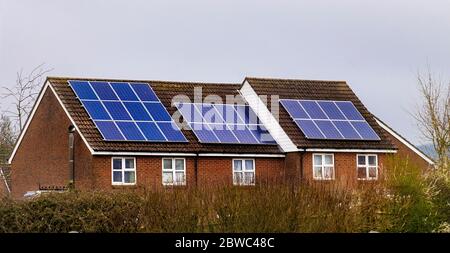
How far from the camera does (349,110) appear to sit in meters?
49.8

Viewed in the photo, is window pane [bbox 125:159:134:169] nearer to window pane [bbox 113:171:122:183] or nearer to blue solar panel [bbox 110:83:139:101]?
window pane [bbox 113:171:122:183]

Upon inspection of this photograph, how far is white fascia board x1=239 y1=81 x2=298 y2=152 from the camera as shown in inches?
1865

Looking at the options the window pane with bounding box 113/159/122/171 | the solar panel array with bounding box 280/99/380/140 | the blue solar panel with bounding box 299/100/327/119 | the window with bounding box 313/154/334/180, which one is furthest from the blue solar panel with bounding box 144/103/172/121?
the window with bounding box 313/154/334/180

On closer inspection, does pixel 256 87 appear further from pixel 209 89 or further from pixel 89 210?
pixel 89 210

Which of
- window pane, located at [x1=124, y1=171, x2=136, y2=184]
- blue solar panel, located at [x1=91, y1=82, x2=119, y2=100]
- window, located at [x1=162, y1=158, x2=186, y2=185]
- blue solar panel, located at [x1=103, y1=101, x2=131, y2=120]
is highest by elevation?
blue solar panel, located at [x1=91, y1=82, x2=119, y2=100]

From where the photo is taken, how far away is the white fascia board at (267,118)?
47.4 m

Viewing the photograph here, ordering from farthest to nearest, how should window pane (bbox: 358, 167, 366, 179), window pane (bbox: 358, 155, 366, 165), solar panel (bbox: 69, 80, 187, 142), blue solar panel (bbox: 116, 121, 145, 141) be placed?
window pane (bbox: 358, 155, 366, 165)
window pane (bbox: 358, 167, 366, 179)
solar panel (bbox: 69, 80, 187, 142)
blue solar panel (bbox: 116, 121, 145, 141)

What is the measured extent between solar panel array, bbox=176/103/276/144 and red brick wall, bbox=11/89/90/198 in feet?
17.9

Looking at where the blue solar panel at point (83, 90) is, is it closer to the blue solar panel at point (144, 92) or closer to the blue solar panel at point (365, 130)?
the blue solar panel at point (144, 92)

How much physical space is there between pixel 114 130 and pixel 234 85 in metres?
10.4

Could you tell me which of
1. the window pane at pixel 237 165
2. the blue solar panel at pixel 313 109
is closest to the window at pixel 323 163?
the blue solar panel at pixel 313 109
